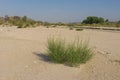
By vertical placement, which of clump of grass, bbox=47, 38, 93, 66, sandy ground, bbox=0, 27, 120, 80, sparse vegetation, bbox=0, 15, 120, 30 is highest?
clump of grass, bbox=47, 38, 93, 66

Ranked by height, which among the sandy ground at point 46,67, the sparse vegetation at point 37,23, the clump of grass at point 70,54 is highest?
the clump of grass at point 70,54

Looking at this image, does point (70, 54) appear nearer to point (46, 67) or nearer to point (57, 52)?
point (57, 52)

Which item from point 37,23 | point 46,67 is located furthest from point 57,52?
point 37,23

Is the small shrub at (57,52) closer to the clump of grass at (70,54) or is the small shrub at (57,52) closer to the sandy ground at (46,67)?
the clump of grass at (70,54)

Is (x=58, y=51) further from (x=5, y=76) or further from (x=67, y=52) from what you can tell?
(x=5, y=76)

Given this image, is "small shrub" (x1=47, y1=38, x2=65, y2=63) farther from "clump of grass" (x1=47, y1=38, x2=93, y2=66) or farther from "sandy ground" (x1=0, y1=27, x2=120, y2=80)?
"sandy ground" (x1=0, y1=27, x2=120, y2=80)

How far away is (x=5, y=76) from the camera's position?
1109 centimetres

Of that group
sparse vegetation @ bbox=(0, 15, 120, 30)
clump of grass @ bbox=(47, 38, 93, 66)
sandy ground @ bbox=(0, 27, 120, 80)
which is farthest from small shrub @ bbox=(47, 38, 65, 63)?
sparse vegetation @ bbox=(0, 15, 120, 30)

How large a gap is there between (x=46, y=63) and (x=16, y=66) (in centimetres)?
146

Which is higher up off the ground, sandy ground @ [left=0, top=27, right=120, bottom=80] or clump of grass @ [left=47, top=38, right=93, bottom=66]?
clump of grass @ [left=47, top=38, right=93, bottom=66]

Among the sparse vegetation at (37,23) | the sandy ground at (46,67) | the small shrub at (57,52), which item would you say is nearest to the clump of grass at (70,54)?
the small shrub at (57,52)

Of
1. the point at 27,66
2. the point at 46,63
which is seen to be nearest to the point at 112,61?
the point at 46,63

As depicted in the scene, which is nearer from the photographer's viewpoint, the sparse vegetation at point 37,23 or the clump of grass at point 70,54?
the clump of grass at point 70,54

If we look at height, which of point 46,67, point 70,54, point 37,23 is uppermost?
point 70,54
